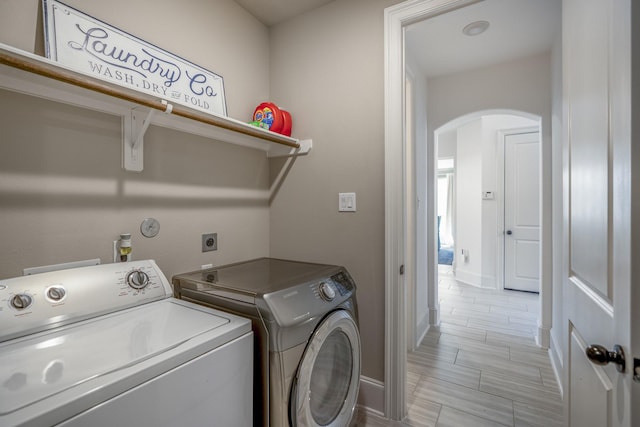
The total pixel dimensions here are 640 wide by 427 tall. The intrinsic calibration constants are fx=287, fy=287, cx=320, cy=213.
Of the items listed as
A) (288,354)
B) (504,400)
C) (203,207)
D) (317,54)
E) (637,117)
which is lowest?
(504,400)

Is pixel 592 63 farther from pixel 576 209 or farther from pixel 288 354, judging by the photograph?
pixel 288 354

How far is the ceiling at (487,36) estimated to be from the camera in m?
1.94

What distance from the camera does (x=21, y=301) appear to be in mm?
900

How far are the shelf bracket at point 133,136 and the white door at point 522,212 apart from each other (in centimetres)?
431

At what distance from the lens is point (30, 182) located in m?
1.05

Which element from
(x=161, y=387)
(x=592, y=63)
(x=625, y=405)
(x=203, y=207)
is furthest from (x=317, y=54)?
(x=625, y=405)

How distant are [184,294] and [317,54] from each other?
162 cm

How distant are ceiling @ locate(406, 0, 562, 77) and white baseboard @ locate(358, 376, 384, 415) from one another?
6.61ft

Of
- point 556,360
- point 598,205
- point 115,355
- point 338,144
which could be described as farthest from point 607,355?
point 556,360

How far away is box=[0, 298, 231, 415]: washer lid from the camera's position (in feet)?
2.05

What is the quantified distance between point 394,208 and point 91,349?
1357 mm

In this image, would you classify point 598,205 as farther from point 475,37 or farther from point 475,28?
point 475,37

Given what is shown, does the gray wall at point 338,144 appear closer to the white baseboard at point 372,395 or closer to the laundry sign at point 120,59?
the white baseboard at point 372,395

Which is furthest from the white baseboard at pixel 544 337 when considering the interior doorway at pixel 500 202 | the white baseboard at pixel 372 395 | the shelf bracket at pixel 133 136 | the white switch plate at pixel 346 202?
the shelf bracket at pixel 133 136
